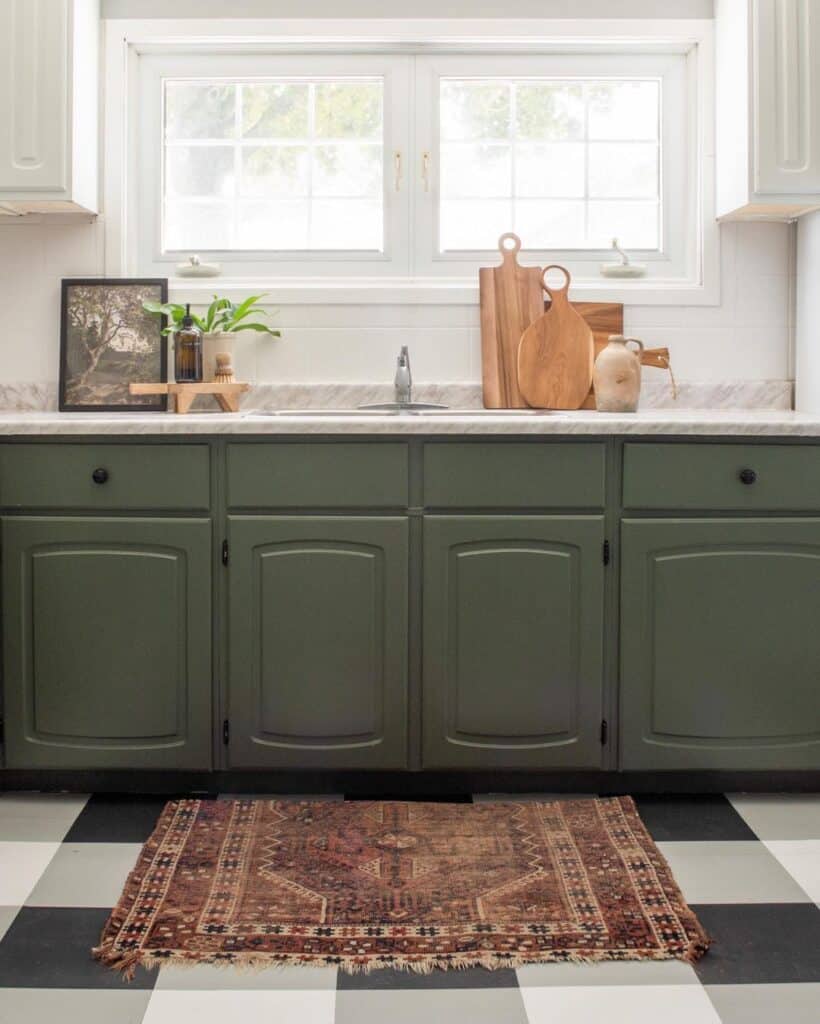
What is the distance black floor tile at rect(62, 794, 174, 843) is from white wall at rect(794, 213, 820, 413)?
2055mm

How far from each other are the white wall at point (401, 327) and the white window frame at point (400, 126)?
49 millimetres

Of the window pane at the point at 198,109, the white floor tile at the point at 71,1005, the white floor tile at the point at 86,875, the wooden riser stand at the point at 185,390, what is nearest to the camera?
the white floor tile at the point at 71,1005

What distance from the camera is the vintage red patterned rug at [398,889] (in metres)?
1.94

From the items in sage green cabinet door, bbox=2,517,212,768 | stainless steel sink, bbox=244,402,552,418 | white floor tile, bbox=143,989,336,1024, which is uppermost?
stainless steel sink, bbox=244,402,552,418

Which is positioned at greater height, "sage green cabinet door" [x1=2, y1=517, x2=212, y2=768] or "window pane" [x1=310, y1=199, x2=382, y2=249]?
"window pane" [x1=310, y1=199, x2=382, y2=249]

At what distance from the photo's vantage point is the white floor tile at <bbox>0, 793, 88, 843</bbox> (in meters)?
2.46

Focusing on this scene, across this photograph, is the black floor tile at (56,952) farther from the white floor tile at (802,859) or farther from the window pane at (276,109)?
the window pane at (276,109)

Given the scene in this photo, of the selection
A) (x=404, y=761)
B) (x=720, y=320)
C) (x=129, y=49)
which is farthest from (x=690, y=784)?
(x=129, y=49)

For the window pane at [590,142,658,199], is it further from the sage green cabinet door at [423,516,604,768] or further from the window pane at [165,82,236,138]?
the sage green cabinet door at [423,516,604,768]

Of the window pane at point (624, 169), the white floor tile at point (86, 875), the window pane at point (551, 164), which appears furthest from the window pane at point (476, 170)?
the white floor tile at point (86, 875)

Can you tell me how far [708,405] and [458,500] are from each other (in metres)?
1.09

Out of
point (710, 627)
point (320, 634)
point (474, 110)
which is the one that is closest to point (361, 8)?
point (474, 110)

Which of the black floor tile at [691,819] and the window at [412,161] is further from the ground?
the window at [412,161]

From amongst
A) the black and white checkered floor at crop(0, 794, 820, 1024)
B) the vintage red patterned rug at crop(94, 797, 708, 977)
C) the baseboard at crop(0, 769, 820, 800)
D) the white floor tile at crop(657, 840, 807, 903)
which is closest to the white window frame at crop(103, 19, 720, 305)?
the baseboard at crop(0, 769, 820, 800)
